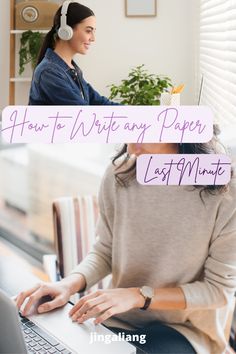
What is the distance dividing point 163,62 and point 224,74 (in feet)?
0.30

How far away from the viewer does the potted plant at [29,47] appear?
2.39 ft

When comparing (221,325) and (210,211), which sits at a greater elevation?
(210,211)

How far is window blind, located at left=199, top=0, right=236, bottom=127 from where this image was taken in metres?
0.74

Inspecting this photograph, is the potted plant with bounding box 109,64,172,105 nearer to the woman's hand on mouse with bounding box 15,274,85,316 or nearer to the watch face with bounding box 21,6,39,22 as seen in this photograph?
the watch face with bounding box 21,6,39,22

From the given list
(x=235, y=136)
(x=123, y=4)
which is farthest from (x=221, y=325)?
(x=123, y=4)

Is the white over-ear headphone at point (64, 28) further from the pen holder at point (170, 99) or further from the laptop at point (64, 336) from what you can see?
the laptop at point (64, 336)

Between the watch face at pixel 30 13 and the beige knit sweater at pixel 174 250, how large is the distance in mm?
257

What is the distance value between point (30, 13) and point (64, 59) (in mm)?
81

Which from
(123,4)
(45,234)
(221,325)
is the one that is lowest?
(221,325)

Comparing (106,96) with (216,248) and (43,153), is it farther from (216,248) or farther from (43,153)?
(216,248)

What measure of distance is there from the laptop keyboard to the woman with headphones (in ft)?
1.21

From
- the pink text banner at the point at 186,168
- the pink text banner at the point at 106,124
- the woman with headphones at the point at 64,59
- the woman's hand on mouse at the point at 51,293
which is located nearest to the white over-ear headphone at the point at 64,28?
the woman with headphones at the point at 64,59

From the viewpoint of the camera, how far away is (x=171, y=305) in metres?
0.82

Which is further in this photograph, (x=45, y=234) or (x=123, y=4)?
(x=45, y=234)
